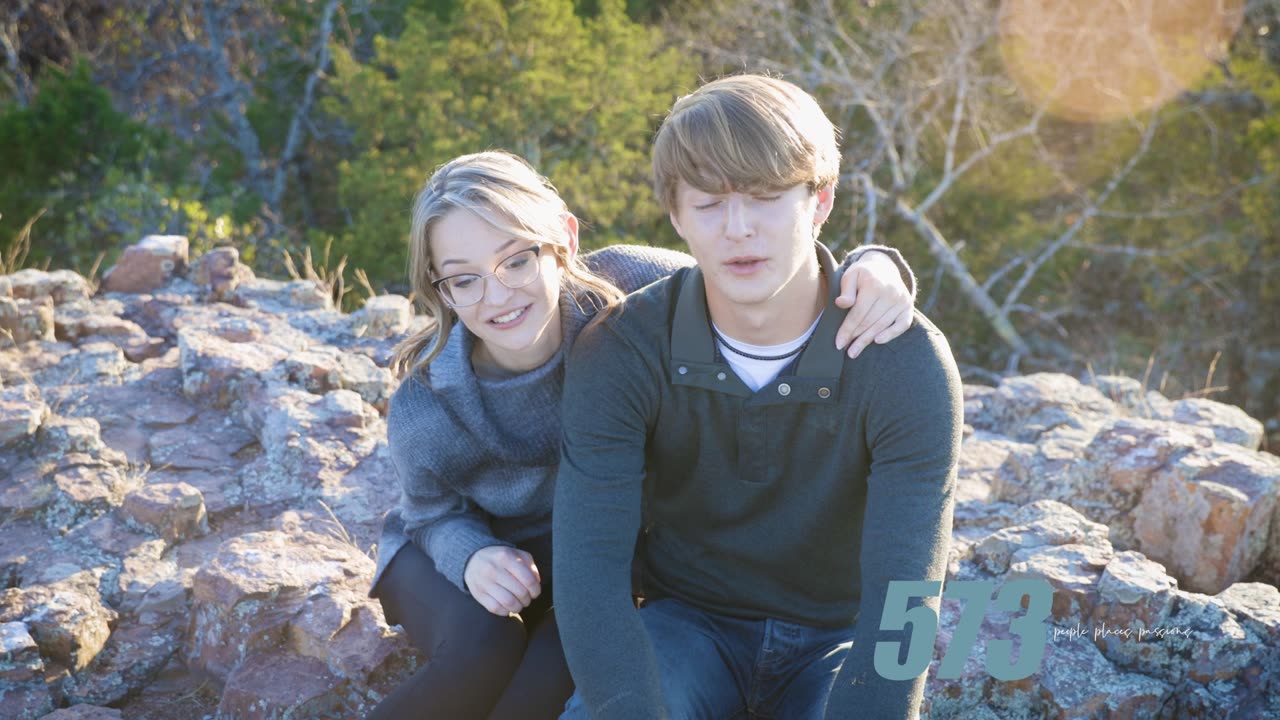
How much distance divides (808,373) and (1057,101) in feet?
33.9

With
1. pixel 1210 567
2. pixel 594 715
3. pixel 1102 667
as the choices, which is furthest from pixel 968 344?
pixel 594 715

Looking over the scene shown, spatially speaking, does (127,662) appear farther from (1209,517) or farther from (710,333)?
(1209,517)

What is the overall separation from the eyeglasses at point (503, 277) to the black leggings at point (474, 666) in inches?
24.8

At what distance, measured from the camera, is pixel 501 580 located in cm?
208

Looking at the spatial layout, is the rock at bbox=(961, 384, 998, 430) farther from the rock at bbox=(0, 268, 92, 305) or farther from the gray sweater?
the rock at bbox=(0, 268, 92, 305)

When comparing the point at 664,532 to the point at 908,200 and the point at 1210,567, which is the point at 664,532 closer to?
the point at 1210,567

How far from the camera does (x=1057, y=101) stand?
1088 cm

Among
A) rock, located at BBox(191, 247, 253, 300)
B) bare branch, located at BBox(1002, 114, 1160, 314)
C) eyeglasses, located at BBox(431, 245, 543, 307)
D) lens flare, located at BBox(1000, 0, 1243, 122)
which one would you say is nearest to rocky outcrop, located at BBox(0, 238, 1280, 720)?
rock, located at BBox(191, 247, 253, 300)

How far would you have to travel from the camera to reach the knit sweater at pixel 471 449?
2203mm

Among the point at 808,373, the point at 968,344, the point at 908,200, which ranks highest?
the point at 808,373

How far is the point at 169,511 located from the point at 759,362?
205 centimetres

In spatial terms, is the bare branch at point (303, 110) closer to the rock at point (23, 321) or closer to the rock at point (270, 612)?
A: the rock at point (23, 321)

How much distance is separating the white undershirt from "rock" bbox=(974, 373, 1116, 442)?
100 inches

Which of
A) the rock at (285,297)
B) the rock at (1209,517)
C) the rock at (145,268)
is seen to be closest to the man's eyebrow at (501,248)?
the rock at (1209,517)
